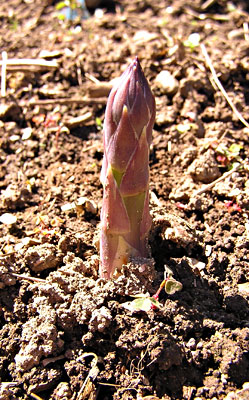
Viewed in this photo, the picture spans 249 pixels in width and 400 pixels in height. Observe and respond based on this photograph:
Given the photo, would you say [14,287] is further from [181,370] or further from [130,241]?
[181,370]

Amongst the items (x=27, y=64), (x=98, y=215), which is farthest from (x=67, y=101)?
(x=98, y=215)

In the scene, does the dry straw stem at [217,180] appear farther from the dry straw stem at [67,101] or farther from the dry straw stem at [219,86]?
the dry straw stem at [67,101]

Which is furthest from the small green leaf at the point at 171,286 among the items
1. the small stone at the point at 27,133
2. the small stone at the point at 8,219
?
the small stone at the point at 27,133

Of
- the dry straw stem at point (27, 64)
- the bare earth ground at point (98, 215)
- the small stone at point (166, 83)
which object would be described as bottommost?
the bare earth ground at point (98, 215)

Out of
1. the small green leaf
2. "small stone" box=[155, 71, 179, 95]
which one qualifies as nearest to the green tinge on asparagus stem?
the small green leaf

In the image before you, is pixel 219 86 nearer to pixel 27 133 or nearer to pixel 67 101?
pixel 67 101

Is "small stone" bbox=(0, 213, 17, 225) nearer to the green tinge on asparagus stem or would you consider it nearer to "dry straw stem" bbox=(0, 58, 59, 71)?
the green tinge on asparagus stem
